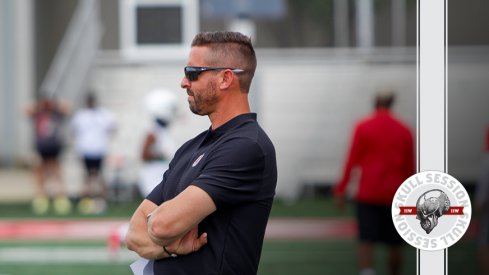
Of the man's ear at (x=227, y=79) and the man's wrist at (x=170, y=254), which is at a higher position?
the man's ear at (x=227, y=79)

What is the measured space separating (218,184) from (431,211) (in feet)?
2.22

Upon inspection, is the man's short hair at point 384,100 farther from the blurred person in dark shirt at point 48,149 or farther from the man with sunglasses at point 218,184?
the blurred person in dark shirt at point 48,149

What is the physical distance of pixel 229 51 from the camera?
328 centimetres

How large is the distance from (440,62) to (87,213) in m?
11.7

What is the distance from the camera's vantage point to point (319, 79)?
56.0ft

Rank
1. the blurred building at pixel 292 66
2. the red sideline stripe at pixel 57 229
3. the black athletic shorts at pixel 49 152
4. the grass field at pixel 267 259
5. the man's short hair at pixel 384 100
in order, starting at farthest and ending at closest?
1. the blurred building at pixel 292 66
2. the black athletic shorts at pixel 49 152
3. the red sideline stripe at pixel 57 229
4. the grass field at pixel 267 259
5. the man's short hair at pixel 384 100

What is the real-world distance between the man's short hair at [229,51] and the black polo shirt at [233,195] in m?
0.17

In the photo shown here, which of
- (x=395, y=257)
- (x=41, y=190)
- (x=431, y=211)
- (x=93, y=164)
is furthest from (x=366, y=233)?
(x=41, y=190)

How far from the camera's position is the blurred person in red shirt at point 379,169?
7934 mm

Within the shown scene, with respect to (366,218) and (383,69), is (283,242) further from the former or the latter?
(383,69)

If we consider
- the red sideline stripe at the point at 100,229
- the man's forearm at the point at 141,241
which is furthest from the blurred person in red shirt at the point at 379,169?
the man's forearm at the point at 141,241

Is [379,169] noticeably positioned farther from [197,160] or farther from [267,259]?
[197,160]

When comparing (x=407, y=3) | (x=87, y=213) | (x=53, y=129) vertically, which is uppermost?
(x=407, y=3)

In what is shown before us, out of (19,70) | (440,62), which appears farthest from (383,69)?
(440,62)
